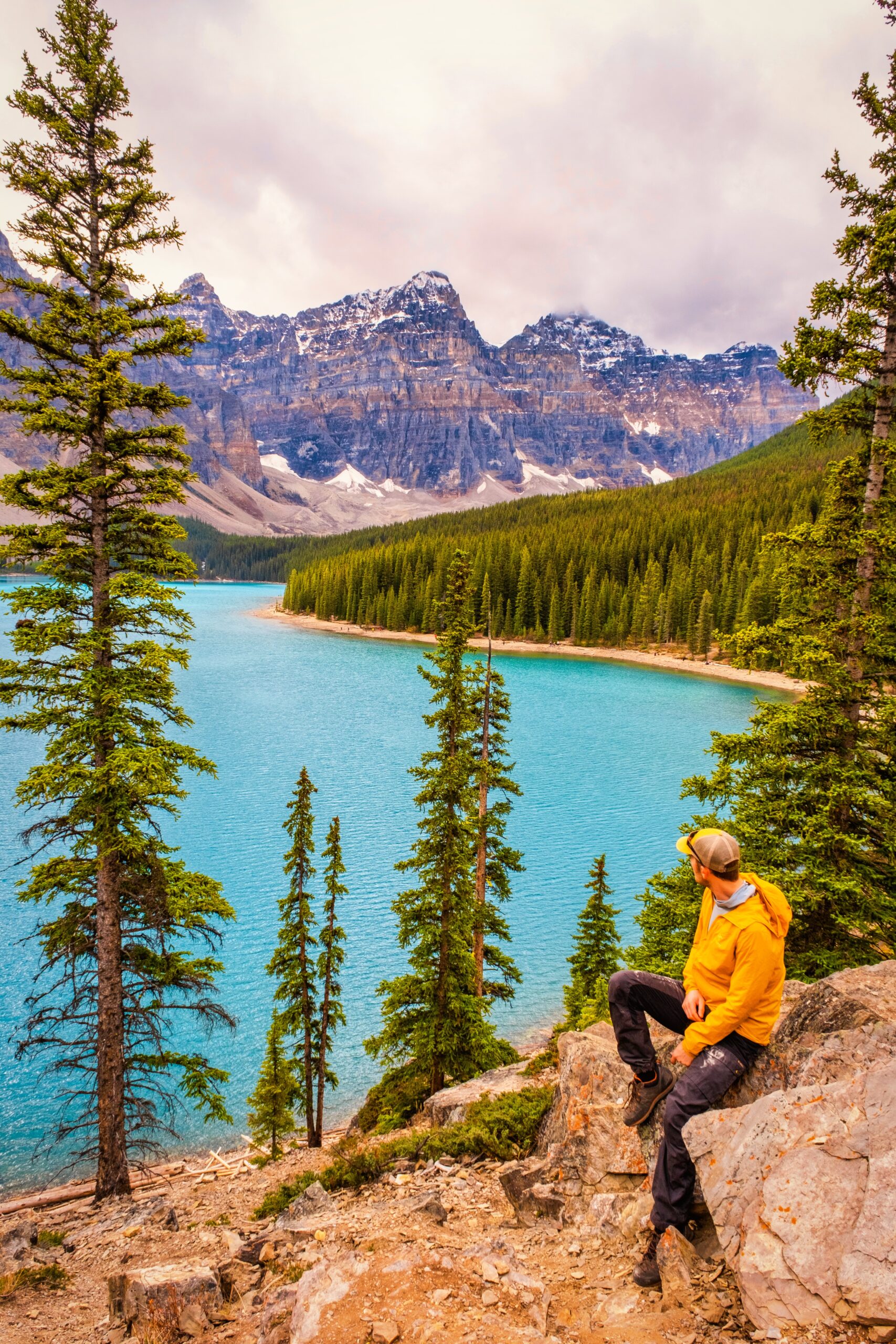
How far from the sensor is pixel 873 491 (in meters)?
10.4

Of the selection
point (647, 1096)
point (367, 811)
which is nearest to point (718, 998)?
point (647, 1096)

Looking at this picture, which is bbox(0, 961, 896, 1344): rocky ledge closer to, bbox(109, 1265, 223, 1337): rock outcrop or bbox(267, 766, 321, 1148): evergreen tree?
bbox(109, 1265, 223, 1337): rock outcrop

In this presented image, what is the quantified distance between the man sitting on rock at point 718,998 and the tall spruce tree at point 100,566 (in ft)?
26.7

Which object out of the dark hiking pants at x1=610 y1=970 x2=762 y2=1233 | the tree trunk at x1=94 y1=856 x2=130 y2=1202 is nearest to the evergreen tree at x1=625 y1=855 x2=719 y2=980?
the dark hiking pants at x1=610 y1=970 x2=762 y2=1233

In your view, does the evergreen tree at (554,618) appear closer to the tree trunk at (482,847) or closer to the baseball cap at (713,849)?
the tree trunk at (482,847)

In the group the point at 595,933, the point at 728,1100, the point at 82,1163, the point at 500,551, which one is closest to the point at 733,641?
the point at 728,1100

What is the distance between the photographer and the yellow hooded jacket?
527 cm

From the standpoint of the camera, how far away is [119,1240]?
360 inches

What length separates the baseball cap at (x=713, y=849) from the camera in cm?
534

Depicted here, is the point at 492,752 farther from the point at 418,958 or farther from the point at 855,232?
the point at 855,232

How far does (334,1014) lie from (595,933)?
24.5 feet

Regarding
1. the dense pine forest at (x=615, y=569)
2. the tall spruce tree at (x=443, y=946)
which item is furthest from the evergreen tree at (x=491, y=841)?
the dense pine forest at (x=615, y=569)

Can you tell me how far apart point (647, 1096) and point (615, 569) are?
107 meters

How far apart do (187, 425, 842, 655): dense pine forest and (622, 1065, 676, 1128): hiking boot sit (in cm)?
7489
